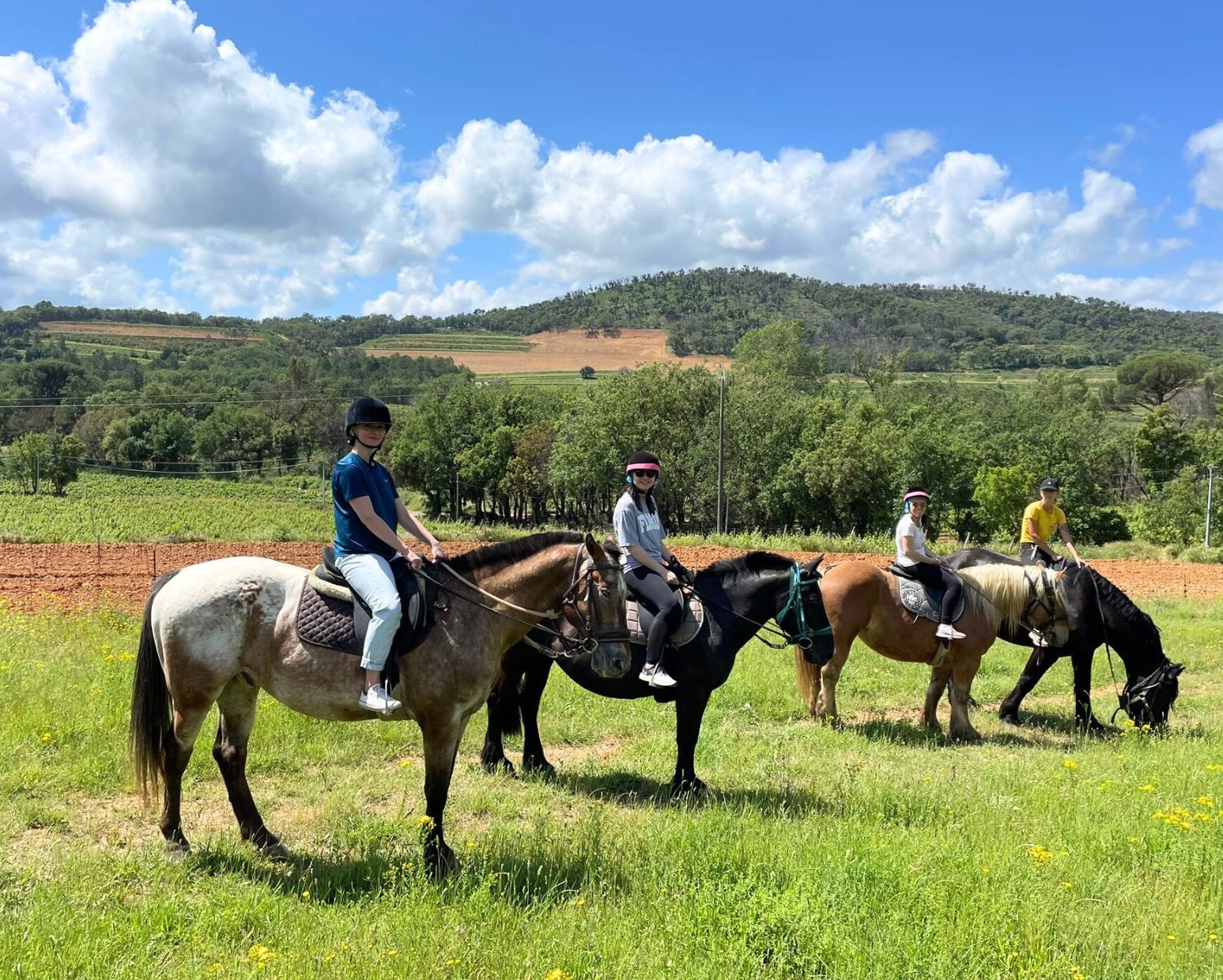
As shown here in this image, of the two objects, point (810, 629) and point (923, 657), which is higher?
point (810, 629)

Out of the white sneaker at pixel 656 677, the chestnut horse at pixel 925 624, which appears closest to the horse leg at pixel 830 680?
the chestnut horse at pixel 925 624

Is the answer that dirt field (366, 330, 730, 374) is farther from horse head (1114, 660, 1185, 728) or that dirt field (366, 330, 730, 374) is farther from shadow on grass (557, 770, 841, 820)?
shadow on grass (557, 770, 841, 820)

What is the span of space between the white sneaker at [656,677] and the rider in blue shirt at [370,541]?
229cm

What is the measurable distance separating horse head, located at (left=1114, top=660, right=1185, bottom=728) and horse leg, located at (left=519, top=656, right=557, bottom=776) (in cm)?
704

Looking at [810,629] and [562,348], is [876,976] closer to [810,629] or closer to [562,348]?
[810,629]

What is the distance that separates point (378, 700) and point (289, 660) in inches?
27.1

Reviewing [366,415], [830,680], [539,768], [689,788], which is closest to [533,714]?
[539,768]

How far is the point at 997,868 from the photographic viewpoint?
4457mm

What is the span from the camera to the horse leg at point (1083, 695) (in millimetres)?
8906

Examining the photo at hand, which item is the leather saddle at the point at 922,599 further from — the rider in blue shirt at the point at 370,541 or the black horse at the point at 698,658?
the rider in blue shirt at the point at 370,541

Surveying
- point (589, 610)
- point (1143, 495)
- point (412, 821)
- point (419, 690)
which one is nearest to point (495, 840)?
point (412, 821)

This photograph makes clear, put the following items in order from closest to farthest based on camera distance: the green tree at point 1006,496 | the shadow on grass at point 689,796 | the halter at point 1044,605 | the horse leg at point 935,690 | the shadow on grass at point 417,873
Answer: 1. the shadow on grass at point 417,873
2. the shadow on grass at point 689,796
3. the horse leg at point 935,690
4. the halter at point 1044,605
5. the green tree at point 1006,496

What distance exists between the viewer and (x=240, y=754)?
5.30m

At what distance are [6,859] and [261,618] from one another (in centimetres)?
209
